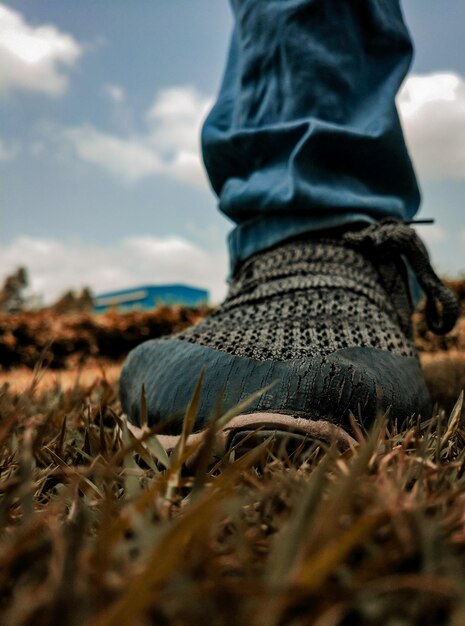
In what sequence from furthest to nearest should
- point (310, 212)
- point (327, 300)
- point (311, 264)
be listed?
point (310, 212) → point (311, 264) → point (327, 300)

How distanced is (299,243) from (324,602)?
920 millimetres

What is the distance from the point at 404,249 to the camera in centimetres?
106

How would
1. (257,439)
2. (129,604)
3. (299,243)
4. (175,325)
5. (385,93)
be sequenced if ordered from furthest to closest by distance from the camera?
(175,325) < (385,93) < (299,243) < (257,439) < (129,604)

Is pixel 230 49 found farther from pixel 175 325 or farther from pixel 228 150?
pixel 175 325

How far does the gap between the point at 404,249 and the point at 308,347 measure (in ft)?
1.31

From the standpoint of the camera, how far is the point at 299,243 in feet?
3.63

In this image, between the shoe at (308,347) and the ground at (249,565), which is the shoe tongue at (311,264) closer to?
the shoe at (308,347)

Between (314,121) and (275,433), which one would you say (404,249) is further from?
(275,433)

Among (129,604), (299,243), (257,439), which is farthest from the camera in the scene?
(299,243)

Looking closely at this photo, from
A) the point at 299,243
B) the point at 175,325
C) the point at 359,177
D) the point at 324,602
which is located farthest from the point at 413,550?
the point at 175,325

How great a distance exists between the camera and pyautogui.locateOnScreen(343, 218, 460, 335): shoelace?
1.05 metres

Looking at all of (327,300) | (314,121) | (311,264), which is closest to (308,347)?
(327,300)

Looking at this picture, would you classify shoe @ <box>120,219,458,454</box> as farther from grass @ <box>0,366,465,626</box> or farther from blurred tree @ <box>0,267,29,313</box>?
blurred tree @ <box>0,267,29,313</box>

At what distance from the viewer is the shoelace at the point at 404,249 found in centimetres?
105
